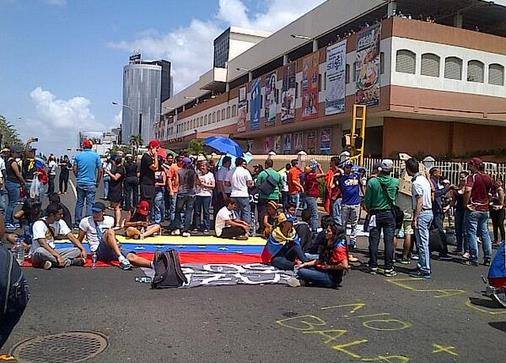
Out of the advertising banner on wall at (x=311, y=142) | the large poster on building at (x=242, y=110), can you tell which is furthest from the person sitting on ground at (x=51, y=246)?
the large poster on building at (x=242, y=110)

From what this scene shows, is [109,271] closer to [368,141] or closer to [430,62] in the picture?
[430,62]

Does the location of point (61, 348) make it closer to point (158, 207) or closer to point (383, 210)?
point (383, 210)

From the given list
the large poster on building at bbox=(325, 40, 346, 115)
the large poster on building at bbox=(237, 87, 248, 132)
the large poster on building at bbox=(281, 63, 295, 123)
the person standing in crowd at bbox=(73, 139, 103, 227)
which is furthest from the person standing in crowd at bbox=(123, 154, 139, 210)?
the large poster on building at bbox=(237, 87, 248, 132)

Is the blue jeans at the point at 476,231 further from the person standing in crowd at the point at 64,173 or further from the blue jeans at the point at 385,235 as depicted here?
the person standing in crowd at the point at 64,173

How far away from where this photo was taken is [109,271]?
8.16 meters

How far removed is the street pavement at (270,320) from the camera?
4895mm

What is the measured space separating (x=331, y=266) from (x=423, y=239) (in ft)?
6.14

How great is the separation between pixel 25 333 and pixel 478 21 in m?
32.9

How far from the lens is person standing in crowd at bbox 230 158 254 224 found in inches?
465

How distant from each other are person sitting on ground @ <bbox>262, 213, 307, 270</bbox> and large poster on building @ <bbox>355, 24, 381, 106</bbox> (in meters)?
19.6

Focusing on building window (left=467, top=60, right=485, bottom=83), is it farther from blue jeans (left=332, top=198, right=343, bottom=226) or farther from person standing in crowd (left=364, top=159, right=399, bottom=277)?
person standing in crowd (left=364, top=159, right=399, bottom=277)

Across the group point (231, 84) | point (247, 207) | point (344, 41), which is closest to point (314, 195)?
point (247, 207)

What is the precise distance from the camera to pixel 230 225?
451 inches

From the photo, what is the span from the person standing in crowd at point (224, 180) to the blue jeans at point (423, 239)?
200 inches
